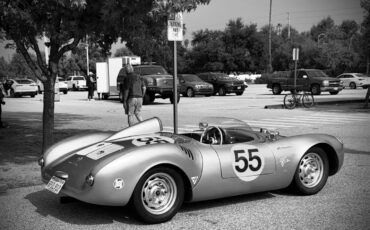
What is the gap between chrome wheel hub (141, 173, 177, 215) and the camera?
4.67 metres

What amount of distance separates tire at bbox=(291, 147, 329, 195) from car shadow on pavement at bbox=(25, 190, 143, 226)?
2.16 metres

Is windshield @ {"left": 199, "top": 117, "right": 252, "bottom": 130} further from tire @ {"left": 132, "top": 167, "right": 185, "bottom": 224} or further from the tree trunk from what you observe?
the tree trunk

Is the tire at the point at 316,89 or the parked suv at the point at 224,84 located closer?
the tire at the point at 316,89

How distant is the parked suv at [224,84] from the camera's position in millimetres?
31344

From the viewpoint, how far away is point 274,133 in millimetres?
5812

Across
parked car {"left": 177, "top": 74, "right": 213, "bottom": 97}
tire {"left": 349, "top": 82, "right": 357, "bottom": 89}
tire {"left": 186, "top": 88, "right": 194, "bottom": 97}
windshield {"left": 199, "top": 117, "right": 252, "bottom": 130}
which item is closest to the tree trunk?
windshield {"left": 199, "top": 117, "right": 252, "bottom": 130}

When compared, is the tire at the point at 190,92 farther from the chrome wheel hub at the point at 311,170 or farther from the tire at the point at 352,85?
the chrome wheel hub at the point at 311,170

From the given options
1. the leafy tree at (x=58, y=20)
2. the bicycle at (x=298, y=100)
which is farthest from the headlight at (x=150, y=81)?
the leafy tree at (x=58, y=20)

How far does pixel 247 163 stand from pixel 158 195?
3.79ft

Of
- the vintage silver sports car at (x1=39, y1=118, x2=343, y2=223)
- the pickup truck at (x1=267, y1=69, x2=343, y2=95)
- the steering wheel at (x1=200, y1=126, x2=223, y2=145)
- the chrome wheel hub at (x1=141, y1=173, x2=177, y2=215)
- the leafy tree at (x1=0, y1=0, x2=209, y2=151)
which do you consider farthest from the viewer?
the pickup truck at (x1=267, y1=69, x2=343, y2=95)

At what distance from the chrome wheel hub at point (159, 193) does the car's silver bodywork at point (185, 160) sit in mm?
159

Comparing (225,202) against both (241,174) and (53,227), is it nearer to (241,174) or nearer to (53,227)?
(241,174)

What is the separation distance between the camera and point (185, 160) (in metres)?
4.79

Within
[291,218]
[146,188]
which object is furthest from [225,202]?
[146,188]
